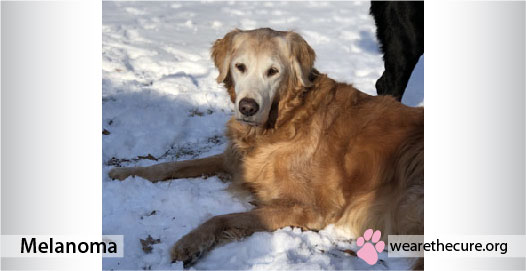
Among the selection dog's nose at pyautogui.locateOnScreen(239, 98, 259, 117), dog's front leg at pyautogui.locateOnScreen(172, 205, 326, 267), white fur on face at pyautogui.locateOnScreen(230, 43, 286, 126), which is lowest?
dog's front leg at pyautogui.locateOnScreen(172, 205, 326, 267)

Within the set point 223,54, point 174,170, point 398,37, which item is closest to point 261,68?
point 223,54

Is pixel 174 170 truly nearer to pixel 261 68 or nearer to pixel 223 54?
pixel 223 54

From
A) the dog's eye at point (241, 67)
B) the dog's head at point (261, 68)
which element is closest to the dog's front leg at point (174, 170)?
the dog's head at point (261, 68)

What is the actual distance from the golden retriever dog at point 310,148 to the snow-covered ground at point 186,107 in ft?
0.44

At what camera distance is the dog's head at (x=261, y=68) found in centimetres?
305

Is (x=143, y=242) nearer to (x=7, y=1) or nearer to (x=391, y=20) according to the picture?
(x=7, y=1)

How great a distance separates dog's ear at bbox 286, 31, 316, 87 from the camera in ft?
10.7

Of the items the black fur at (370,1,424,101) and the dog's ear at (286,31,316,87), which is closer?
the dog's ear at (286,31,316,87)

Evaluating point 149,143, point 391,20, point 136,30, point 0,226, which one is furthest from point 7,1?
point 136,30

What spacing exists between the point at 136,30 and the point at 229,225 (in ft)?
17.9

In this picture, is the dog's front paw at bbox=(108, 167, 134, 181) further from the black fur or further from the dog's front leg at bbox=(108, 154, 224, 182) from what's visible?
the black fur

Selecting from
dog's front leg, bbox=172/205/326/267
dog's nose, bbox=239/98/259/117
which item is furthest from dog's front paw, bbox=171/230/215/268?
dog's nose, bbox=239/98/259/117

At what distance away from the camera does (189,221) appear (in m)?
3.05

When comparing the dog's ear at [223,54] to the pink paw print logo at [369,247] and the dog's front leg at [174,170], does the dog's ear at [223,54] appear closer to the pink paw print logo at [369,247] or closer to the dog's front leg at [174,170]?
the dog's front leg at [174,170]
